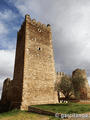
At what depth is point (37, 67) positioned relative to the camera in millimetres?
16859

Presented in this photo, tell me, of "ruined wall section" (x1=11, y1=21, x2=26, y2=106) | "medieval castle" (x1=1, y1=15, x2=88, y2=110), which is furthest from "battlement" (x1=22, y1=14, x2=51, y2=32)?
"ruined wall section" (x1=11, y1=21, x2=26, y2=106)

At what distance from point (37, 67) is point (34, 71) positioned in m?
0.89

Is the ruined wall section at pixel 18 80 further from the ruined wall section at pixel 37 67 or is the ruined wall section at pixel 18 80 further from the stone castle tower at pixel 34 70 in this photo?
the ruined wall section at pixel 37 67

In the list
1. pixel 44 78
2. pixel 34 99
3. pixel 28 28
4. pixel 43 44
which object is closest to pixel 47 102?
pixel 34 99

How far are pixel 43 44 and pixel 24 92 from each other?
28.8 feet

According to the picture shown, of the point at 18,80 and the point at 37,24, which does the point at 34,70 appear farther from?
the point at 37,24

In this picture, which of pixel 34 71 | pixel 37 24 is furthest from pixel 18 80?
pixel 37 24

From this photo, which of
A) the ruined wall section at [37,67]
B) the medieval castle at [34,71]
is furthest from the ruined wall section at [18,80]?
the ruined wall section at [37,67]

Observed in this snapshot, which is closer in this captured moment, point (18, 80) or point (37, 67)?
point (18, 80)

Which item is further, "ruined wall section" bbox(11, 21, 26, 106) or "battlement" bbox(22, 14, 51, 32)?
"battlement" bbox(22, 14, 51, 32)

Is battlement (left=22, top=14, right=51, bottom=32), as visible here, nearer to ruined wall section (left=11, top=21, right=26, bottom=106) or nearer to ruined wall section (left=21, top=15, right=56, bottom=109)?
ruined wall section (left=21, top=15, right=56, bottom=109)

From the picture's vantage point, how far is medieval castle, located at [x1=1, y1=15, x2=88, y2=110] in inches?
584

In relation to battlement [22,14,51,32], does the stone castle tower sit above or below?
below

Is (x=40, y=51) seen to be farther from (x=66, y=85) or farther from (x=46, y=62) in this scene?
(x=66, y=85)
